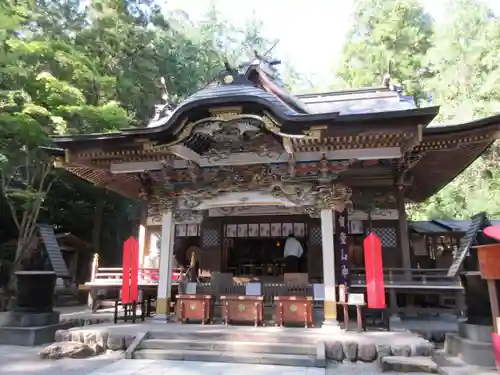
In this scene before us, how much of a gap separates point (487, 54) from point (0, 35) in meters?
19.6

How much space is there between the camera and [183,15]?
118 feet

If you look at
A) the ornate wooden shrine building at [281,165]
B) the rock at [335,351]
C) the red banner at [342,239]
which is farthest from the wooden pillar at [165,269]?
the red banner at [342,239]

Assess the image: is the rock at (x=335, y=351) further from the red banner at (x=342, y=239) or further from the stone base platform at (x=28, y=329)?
the stone base platform at (x=28, y=329)

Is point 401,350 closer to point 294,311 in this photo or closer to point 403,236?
point 294,311

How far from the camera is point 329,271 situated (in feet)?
26.0

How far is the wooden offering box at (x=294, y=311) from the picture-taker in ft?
26.0

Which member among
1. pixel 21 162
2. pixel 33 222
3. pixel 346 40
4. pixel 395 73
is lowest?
pixel 33 222

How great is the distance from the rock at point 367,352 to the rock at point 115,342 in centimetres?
430

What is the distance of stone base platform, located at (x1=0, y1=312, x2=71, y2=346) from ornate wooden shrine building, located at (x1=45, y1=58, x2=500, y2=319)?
2.50 metres

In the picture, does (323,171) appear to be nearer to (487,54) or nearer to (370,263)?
(370,263)

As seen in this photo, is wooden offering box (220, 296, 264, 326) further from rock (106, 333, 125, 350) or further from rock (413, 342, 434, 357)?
rock (413, 342, 434, 357)

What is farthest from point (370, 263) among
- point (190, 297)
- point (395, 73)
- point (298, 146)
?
point (395, 73)

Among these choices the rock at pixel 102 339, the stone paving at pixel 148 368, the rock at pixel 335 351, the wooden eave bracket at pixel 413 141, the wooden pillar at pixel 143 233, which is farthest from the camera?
the wooden pillar at pixel 143 233

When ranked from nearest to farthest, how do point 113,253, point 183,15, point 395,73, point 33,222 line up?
point 33,222
point 113,253
point 395,73
point 183,15
